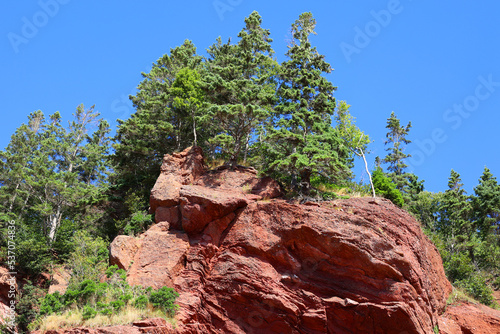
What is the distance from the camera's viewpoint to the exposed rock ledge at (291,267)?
60.7 feet

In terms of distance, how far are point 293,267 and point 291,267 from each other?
99 millimetres

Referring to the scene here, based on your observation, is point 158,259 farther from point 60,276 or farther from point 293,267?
point 60,276

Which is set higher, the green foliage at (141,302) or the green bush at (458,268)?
the green bush at (458,268)

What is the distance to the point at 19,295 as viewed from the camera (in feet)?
80.3

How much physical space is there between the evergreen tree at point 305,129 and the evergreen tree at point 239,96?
5.16ft

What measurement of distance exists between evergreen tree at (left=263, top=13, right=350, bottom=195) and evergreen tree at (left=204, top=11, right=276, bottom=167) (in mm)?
1571

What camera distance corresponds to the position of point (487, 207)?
123 feet

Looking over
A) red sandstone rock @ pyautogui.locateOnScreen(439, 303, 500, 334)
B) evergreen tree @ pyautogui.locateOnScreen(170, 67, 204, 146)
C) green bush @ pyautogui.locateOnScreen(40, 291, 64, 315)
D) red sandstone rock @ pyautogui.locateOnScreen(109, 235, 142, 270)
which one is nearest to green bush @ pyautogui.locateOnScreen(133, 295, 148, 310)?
red sandstone rock @ pyautogui.locateOnScreen(109, 235, 142, 270)

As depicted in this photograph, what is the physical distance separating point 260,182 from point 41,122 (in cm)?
3079

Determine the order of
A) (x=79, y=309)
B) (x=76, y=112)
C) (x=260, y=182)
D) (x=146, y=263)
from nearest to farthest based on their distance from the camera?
(x=79, y=309), (x=146, y=263), (x=260, y=182), (x=76, y=112)

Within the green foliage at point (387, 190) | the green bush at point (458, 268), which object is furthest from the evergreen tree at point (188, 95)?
the green bush at point (458, 268)

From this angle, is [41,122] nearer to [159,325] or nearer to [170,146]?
[170,146]

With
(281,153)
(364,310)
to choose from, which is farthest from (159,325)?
(281,153)

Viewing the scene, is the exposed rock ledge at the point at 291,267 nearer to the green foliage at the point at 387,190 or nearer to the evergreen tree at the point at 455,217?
the green foliage at the point at 387,190
